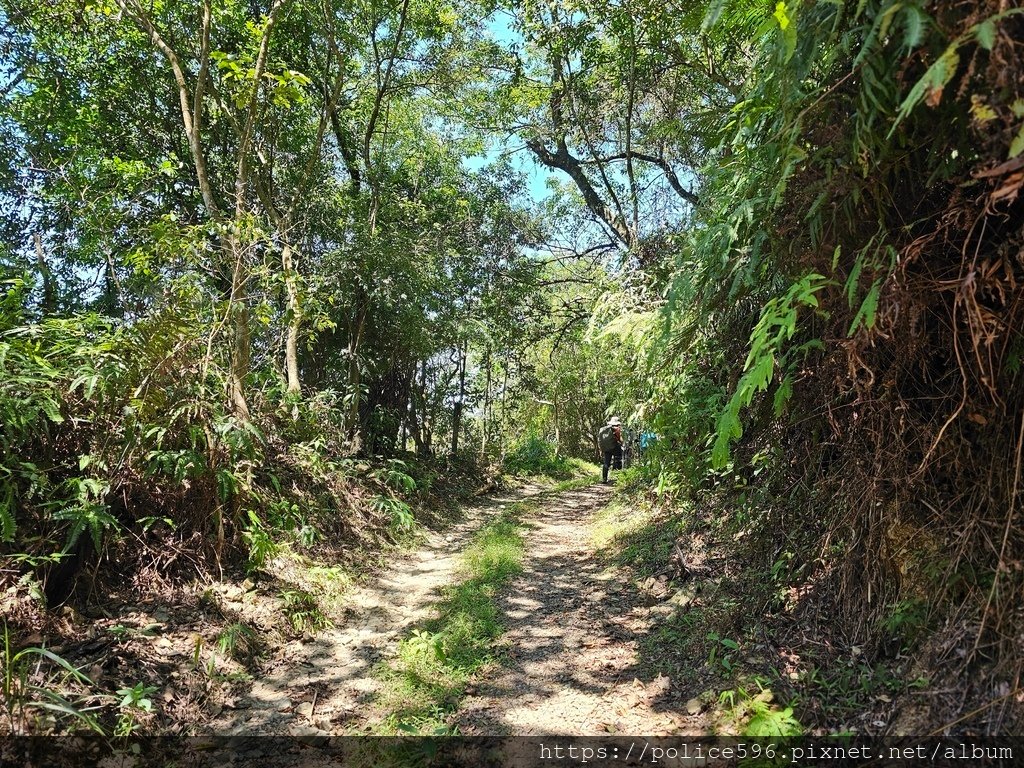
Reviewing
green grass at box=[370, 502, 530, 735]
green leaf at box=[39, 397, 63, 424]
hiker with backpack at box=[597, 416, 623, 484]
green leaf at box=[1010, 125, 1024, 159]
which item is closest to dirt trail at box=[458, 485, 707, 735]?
green grass at box=[370, 502, 530, 735]

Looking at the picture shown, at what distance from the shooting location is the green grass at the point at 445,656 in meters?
3.45

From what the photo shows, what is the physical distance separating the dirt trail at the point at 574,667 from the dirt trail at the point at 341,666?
2.81 ft

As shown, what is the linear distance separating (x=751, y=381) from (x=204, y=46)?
6223 millimetres

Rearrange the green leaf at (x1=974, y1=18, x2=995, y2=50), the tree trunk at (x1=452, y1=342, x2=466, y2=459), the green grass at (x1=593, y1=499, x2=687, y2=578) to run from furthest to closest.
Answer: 1. the tree trunk at (x1=452, y1=342, x2=466, y2=459)
2. the green grass at (x1=593, y1=499, x2=687, y2=578)
3. the green leaf at (x1=974, y1=18, x2=995, y2=50)

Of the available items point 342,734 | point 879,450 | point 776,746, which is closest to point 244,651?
point 342,734

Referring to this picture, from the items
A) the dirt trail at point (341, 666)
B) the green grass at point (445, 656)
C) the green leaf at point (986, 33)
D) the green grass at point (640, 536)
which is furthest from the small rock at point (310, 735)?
the green leaf at point (986, 33)

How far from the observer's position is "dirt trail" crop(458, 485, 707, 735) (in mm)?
3234

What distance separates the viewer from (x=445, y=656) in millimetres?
4121

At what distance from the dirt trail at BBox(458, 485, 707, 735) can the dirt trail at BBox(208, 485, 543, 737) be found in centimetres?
86

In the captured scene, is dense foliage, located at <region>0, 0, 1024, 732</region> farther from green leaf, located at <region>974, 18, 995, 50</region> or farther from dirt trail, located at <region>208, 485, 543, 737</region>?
dirt trail, located at <region>208, 485, 543, 737</region>

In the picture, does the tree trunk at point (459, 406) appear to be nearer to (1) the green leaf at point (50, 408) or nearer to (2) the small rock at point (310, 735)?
(1) the green leaf at point (50, 408)

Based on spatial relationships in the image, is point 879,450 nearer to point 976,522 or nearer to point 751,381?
point 976,522

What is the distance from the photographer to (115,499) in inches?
172

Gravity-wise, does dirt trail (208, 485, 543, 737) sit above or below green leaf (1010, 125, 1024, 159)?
below
